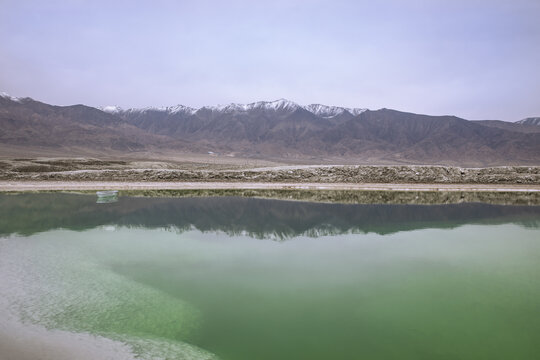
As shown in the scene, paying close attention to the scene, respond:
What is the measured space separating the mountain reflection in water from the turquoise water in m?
0.27

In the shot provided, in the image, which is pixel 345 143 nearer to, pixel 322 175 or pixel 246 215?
pixel 322 175

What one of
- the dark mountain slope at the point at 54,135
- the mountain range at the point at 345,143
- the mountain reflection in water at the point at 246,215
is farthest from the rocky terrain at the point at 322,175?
the dark mountain slope at the point at 54,135

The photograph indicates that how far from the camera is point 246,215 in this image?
22062 millimetres

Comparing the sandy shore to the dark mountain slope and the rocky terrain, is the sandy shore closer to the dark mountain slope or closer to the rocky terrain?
the rocky terrain

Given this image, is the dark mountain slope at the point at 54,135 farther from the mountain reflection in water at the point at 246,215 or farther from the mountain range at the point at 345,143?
the mountain reflection in water at the point at 246,215

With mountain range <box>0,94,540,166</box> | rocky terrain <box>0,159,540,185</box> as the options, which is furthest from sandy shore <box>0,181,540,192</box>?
mountain range <box>0,94,540,166</box>

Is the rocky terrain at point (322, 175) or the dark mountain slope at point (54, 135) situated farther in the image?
the dark mountain slope at point (54, 135)

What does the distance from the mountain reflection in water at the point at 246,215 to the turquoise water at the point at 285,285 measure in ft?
0.88

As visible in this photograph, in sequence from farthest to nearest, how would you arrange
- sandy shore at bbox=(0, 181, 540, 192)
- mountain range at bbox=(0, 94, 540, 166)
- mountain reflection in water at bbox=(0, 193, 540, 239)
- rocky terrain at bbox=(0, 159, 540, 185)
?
mountain range at bbox=(0, 94, 540, 166), rocky terrain at bbox=(0, 159, 540, 185), sandy shore at bbox=(0, 181, 540, 192), mountain reflection in water at bbox=(0, 193, 540, 239)

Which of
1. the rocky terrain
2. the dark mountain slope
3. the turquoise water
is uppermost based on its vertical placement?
the dark mountain slope

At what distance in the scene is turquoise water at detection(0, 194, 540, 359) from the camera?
725cm

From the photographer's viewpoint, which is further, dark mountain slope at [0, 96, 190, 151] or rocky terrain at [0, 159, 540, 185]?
dark mountain slope at [0, 96, 190, 151]

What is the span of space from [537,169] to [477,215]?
102ft

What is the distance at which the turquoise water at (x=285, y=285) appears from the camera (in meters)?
7.25
